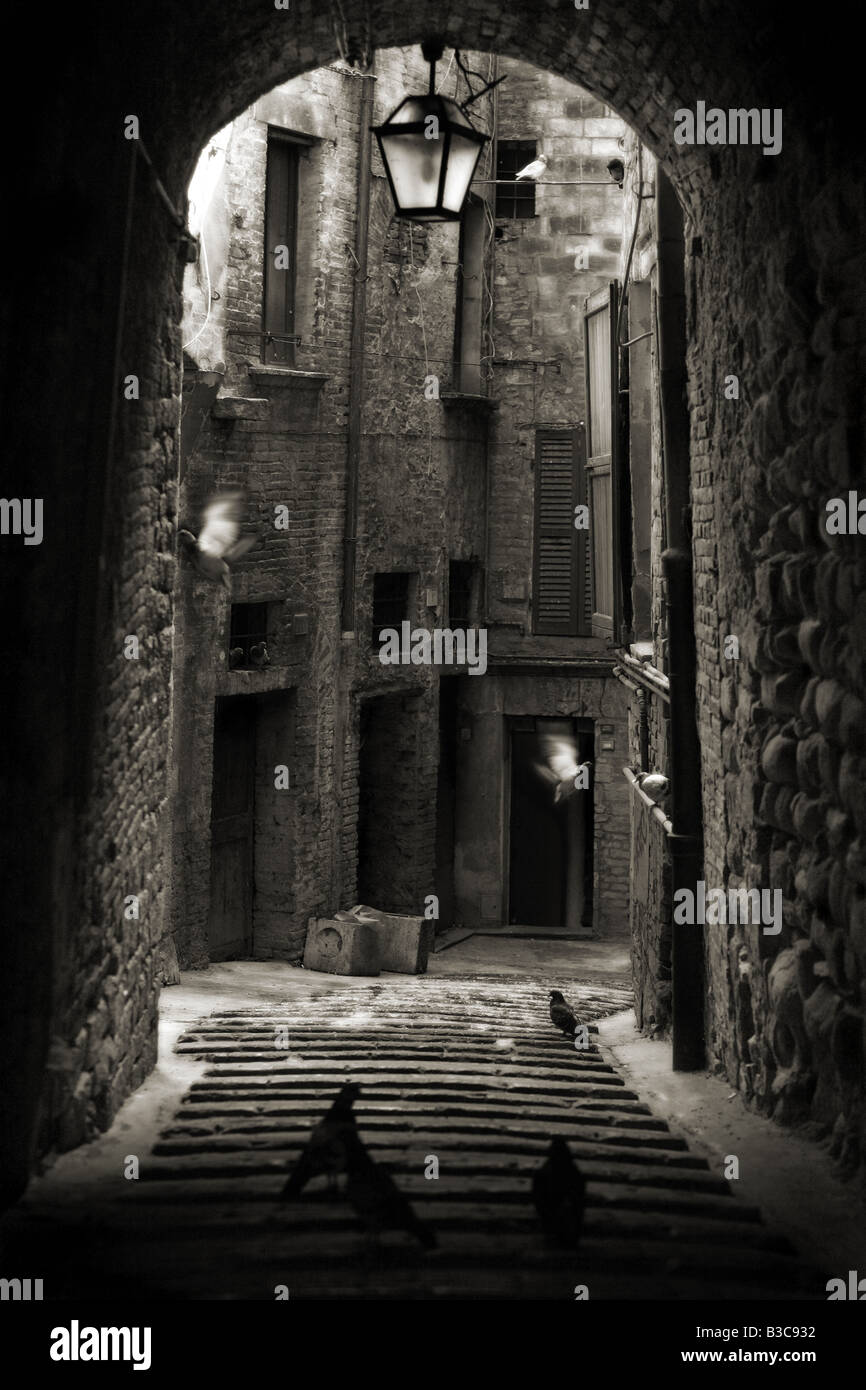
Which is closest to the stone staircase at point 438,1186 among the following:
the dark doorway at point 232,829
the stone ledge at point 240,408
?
the dark doorway at point 232,829

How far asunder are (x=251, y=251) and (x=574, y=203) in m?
4.77

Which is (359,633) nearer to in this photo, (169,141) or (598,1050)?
(598,1050)

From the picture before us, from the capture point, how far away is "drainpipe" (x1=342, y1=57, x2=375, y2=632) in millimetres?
12516

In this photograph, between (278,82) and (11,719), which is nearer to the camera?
(11,719)

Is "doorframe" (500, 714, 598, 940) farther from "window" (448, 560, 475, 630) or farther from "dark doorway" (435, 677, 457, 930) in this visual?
"window" (448, 560, 475, 630)

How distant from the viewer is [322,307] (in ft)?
40.4

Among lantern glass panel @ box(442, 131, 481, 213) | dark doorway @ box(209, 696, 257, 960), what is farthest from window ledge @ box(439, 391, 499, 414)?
lantern glass panel @ box(442, 131, 481, 213)

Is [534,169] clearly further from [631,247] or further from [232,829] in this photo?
[232,829]

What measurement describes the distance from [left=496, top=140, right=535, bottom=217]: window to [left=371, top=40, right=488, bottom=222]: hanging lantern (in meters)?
8.56

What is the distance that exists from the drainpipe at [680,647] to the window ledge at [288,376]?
506cm

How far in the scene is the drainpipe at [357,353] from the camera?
12.5 meters

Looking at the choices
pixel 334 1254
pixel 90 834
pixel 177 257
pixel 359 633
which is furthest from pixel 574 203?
pixel 334 1254
